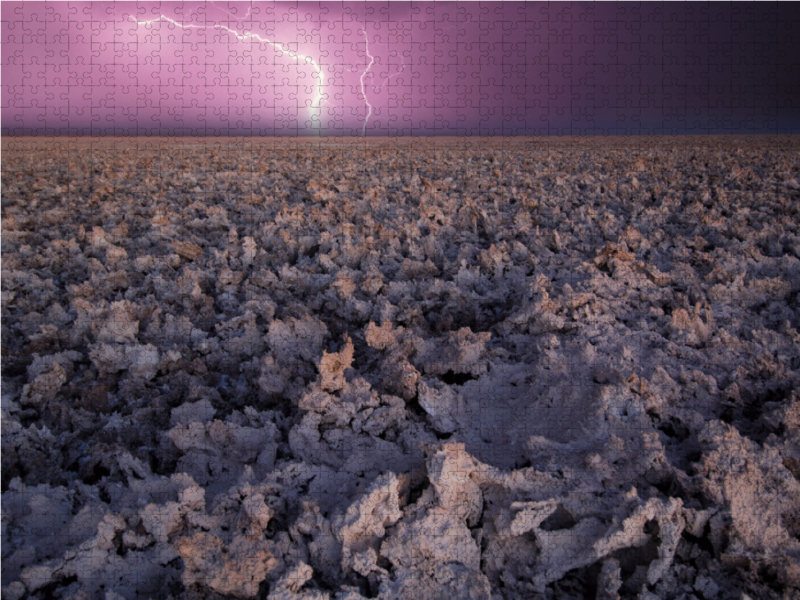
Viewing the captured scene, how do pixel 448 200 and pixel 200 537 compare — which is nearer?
pixel 200 537

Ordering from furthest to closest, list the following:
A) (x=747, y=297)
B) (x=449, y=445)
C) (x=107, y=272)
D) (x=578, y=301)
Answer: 1. (x=107, y=272)
2. (x=747, y=297)
3. (x=578, y=301)
4. (x=449, y=445)

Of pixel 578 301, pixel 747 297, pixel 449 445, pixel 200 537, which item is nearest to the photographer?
pixel 200 537

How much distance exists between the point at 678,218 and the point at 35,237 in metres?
Answer: 5.21

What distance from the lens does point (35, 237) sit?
14.2 feet

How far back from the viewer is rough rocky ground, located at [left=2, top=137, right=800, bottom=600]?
4.26 feet

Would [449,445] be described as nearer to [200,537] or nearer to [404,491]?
[404,491]

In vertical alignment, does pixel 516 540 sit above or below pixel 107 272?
below

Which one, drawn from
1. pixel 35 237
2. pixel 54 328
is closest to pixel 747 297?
pixel 54 328

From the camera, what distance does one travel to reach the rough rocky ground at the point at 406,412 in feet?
4.26

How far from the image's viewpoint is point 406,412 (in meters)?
1.87

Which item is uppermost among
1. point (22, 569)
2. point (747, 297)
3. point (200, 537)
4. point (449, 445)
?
point (747, 297)

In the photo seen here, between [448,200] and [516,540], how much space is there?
13.2 feet

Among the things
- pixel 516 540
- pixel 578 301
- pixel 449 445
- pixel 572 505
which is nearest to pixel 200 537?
pixel 449 445

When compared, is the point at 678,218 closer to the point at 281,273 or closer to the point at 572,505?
the point at 281,273
